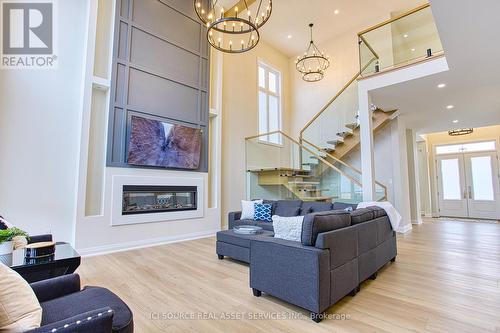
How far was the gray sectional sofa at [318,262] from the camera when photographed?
85.8 inches

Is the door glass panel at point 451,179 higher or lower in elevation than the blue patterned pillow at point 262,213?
higher

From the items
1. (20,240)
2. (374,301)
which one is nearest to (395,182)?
(374,301)

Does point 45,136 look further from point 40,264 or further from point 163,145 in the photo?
point 40,264

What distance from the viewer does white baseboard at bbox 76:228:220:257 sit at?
437cm

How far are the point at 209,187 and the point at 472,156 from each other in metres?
9.42

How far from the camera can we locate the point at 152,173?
5254mm

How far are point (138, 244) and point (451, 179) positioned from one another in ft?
35.5

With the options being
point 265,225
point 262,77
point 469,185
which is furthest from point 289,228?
point 469,185

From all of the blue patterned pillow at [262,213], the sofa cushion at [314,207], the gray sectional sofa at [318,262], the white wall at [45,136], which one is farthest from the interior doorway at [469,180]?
the white wall at [45,136]

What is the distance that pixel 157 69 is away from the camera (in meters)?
5.45

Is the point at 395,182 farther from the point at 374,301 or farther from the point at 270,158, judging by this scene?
the point at 374,301

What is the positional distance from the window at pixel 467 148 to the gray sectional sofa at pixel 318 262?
8.95 meters

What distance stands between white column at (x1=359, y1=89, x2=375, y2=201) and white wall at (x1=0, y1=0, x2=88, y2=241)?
5.54 metres

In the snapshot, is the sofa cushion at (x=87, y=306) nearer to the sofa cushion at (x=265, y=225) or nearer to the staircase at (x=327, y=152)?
the sofa cushion at (x=265, y=225)
